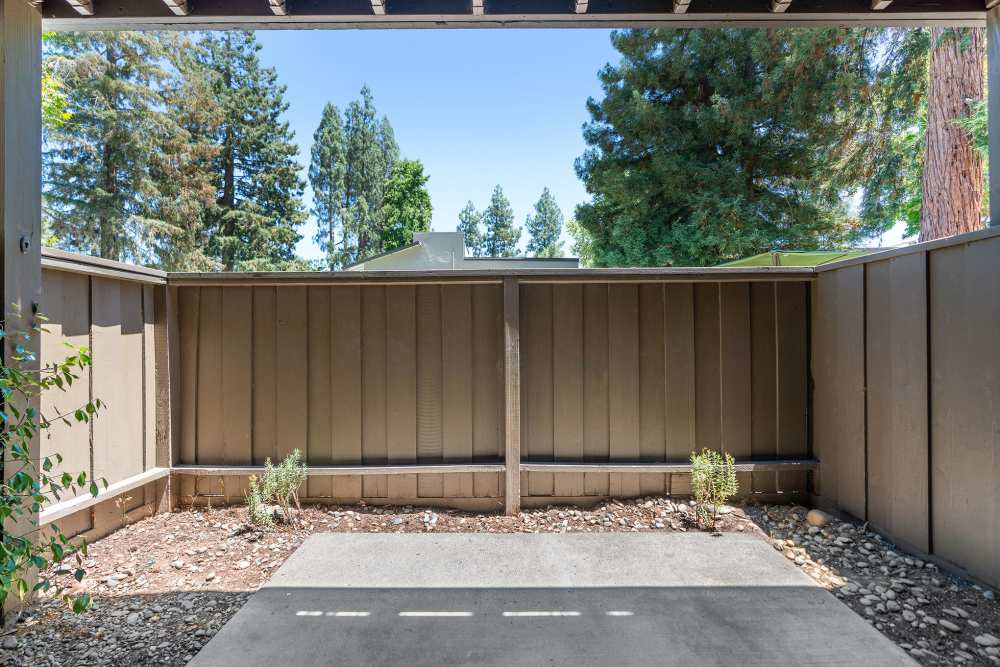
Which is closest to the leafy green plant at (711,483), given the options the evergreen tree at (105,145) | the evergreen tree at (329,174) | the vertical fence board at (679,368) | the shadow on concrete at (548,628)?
the vertical fence board at (679,368)

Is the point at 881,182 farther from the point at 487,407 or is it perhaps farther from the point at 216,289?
the point at 216,289

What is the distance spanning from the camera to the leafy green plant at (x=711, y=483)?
2930mm

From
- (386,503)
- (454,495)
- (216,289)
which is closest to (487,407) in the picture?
(454,495)

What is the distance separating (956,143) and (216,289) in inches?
292

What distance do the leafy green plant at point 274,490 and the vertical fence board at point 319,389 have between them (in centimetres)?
12

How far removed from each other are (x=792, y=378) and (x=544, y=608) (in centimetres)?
236

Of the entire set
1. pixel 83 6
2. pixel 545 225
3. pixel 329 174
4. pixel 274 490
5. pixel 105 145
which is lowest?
pixel 274 490

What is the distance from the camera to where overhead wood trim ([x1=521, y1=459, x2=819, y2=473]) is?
3115 millimetres

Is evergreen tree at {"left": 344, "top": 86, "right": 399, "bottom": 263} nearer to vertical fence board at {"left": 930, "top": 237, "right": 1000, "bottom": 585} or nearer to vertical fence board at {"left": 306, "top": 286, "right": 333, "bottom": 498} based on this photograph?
vertical fence board at {"left": 306, "top": 286, "right": 333, "bottom": 498}

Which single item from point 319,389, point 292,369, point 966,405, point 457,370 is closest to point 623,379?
point 457,370

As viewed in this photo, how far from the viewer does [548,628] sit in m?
1.94

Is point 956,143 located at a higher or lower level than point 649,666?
higher

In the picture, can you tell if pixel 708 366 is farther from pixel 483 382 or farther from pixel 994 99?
pixel 994 99

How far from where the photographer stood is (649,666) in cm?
171
